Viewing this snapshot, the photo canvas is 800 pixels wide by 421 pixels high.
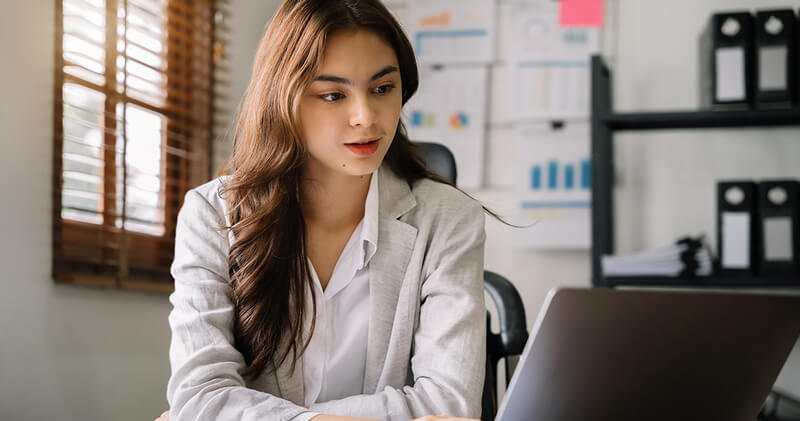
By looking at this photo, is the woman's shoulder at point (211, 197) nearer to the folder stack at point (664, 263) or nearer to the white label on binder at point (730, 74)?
the folder stack at point (664, 263)

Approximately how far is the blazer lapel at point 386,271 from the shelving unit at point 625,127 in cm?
138

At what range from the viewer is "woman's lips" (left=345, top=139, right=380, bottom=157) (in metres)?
1.19

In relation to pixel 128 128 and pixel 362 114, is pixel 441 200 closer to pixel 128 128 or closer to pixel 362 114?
pixel 362 114

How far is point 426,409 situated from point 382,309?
175mm

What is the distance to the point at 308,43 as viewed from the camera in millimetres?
1163

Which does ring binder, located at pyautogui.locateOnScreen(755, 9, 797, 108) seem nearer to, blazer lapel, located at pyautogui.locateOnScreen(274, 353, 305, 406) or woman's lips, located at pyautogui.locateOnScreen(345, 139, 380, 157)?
woman's lips, located at pyautogui.locateOnScreen(345, 139, 380, 157)

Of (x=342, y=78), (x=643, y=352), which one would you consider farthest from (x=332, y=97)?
(x=643, y=352)

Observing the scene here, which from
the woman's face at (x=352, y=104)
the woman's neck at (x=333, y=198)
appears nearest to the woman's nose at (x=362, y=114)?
the woman's face at (x=352, y=104)

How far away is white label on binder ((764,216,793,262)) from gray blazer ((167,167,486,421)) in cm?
145

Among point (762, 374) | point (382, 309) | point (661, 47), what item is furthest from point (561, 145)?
point (762, 374)

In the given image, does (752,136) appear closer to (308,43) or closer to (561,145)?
(561,145)

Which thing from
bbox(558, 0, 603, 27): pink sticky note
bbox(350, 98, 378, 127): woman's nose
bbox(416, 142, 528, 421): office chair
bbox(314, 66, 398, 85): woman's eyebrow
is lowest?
bbox(416, 142, 528, 421): office chair

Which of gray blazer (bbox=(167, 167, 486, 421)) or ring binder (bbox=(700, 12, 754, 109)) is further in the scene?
ring binder (bbox=(700, 12, 754, 109))

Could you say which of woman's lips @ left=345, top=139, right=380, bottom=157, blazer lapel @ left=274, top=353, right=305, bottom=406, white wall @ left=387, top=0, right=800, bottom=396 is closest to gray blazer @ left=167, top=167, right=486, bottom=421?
blazer lapel @ left=274, top=353, right=305, bottom=406
